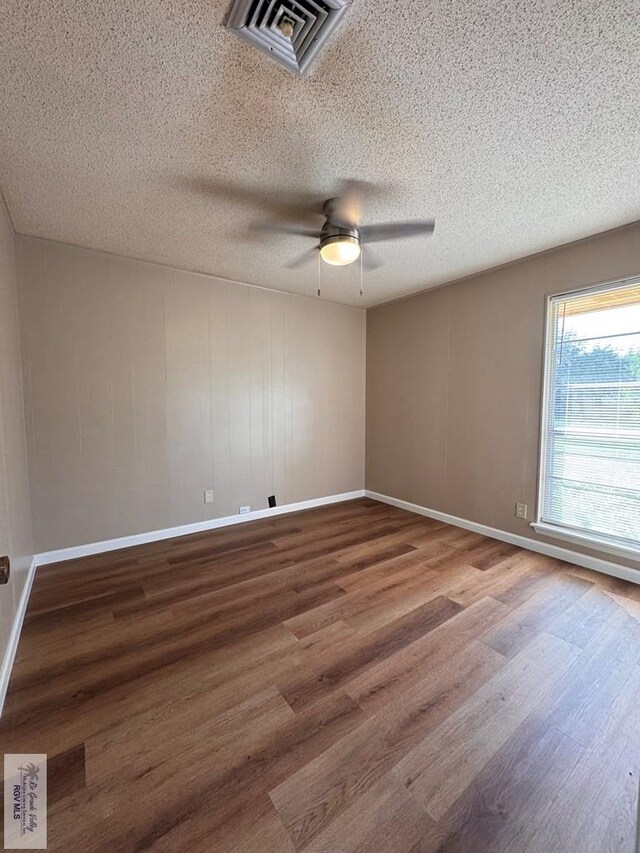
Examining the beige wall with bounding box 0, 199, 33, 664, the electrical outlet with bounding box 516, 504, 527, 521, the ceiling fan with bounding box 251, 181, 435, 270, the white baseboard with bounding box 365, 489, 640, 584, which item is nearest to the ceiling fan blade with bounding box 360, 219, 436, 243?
the ceiling fan with bounding box 251, 181, 435, 270

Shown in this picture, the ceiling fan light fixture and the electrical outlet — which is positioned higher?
the ceiling fan light fixture

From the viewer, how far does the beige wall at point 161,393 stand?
2664mm

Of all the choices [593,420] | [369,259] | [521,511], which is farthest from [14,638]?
[593,420]

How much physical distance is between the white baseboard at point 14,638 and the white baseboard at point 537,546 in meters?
3.53

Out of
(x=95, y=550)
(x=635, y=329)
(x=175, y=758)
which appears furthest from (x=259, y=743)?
(x=635, y=329)

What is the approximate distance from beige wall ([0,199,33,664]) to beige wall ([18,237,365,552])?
0.21 metres

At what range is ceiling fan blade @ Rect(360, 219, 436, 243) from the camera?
1.90 meters

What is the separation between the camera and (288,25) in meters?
1.10

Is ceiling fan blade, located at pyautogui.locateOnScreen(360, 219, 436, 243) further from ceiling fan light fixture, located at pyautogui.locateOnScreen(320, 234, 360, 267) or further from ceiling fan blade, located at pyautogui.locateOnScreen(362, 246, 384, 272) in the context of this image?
ceiling fan blade, located at pyautogui.locateOnScreen(362, 246, 384, 272)

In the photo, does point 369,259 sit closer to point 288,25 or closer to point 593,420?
point 288,25

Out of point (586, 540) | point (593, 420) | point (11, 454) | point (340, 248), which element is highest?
point (340, 248)

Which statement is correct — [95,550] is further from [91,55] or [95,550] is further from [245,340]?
[91,55]

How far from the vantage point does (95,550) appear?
113 inches
